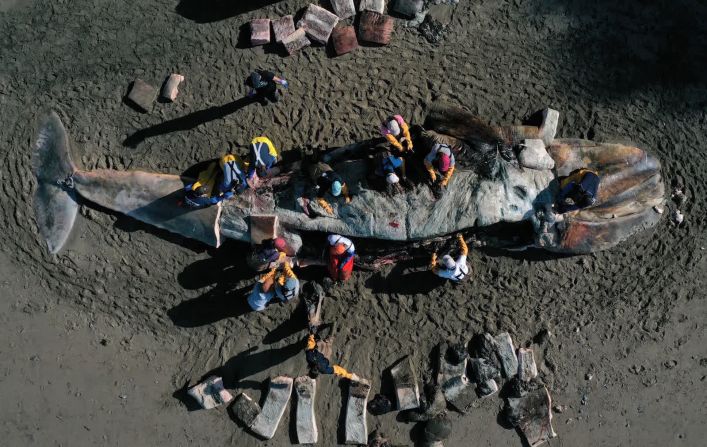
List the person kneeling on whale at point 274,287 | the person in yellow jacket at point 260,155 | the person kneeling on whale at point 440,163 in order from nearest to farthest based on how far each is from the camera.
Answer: the person kneeling on whale at point 440,163, the person in yellow jacket at point 260,155, the person kneeling on whale at point 274,287

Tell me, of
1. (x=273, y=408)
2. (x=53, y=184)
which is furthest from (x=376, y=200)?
(x=53, y=184)

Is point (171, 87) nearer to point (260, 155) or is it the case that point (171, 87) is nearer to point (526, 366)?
point (260, 155)

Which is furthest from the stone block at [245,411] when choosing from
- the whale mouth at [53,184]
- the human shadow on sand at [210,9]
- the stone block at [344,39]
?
the human shadow on sand at [210,9]

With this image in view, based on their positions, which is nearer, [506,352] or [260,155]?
[260,155]

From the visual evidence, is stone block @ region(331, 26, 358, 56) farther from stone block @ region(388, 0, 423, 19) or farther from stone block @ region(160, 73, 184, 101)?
stone block @ region(160, 73, 184, 101)

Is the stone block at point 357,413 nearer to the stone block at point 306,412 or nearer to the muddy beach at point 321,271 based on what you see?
the muddy beach at point 321,271

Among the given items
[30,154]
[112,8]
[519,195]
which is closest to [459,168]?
[519,195]
